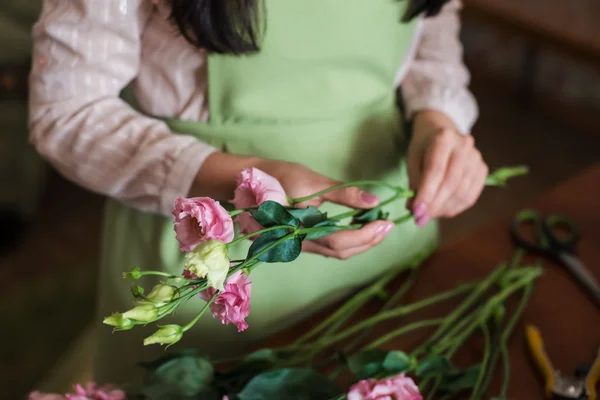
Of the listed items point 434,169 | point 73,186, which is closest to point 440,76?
point 434,169

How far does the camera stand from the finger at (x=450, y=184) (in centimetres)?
54

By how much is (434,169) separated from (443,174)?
11mm

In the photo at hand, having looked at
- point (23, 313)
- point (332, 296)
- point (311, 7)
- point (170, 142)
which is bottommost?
point (23, 313)

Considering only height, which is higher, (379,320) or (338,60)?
(338,60)

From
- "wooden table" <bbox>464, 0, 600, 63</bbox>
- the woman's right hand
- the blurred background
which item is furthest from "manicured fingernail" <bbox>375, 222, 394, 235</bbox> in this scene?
"wooden table" <bbox>464, 0, 600, 63</bbox>

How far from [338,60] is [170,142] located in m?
0.16

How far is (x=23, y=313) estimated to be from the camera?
1.46 m

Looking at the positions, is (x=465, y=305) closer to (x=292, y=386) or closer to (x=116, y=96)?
(x=292, y=386)

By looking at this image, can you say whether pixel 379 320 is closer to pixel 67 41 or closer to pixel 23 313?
pixel 67 41

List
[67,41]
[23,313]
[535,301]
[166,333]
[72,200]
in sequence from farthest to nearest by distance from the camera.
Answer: [72,200], [23,313], [535,301], [67,41], [166,333]

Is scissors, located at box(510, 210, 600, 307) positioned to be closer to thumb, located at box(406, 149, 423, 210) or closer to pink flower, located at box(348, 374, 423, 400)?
thumb, located at box(406, 149, 423, 210)

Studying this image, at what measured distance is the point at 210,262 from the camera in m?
0.30

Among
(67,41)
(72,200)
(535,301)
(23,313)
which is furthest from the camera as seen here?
(72,200)

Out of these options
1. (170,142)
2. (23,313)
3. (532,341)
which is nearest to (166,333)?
(170,142)
